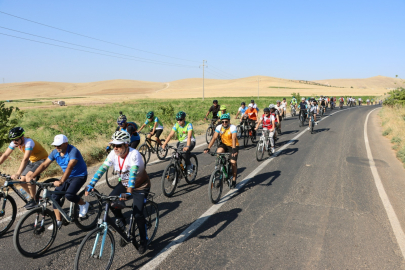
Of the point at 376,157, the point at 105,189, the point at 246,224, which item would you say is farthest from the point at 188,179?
the point at 376,157

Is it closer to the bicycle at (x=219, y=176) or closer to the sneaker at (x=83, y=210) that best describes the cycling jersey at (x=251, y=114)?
the bicycle at (x=219, y=176)

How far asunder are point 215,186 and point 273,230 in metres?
1.75

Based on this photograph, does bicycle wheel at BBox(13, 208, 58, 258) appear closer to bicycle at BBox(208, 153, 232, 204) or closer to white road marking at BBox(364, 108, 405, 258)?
bicycle at BBox(208, 153, 232, 204)

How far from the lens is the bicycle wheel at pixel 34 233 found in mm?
4113

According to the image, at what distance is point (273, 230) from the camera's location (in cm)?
507

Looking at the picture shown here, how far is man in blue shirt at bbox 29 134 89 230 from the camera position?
468 centimetres

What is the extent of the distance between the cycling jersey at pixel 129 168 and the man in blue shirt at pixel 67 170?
0.95 m

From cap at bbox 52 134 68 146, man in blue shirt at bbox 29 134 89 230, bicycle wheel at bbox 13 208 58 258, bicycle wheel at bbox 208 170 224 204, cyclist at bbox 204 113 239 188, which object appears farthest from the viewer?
cyclist at bbox 204 113 239 188

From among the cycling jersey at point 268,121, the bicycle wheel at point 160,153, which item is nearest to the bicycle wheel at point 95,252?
the bicycle wheel at point 160,153

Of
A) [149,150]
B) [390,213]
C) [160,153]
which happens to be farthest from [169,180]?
[390,213]

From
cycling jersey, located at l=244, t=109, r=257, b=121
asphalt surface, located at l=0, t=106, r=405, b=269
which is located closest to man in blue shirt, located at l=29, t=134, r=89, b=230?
asphalt surface, located at l=0, t=106, r=405, b=269

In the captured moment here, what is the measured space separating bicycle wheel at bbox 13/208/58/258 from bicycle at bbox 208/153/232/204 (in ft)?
10.4

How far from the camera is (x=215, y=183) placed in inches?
251

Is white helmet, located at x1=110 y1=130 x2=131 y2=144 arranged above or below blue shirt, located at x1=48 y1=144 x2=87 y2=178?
above
